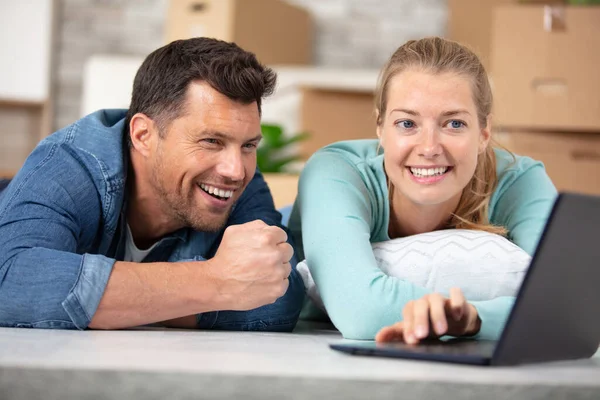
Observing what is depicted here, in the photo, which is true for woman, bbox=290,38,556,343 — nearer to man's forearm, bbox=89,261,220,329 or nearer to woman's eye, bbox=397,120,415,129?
woman's eye, bbox=397,120,415,129

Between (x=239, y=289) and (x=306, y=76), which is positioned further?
(x=306, y=76)

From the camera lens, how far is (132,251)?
158 centimetres

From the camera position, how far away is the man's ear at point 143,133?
60.4 inches

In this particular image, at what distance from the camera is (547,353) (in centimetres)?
93

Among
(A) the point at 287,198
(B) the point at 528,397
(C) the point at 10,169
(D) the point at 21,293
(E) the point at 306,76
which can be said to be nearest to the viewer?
(B) the point at 528,397

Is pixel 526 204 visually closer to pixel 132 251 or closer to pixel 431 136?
pixel 431 136

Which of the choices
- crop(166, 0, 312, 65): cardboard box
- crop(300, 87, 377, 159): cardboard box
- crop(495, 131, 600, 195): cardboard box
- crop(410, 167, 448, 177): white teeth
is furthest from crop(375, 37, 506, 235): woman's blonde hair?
crop(166, 0, 312, 65): cardboard box

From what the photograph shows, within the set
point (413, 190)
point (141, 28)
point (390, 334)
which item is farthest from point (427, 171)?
point (141, 28)

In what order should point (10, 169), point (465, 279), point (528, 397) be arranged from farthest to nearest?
1. point (10, 169)
2. point (465, 279)
3. point (528, 397)

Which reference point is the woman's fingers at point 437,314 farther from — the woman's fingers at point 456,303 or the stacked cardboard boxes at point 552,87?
the stacked cardboard boxes at point 552,87

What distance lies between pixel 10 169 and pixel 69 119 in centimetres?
39

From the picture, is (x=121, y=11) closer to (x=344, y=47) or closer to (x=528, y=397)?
(x=344, y=47)

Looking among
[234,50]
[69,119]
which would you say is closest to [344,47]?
[69,119]

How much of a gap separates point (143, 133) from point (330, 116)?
1747 mm
